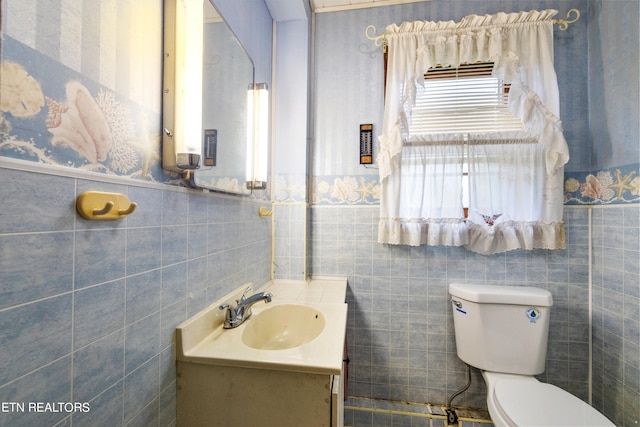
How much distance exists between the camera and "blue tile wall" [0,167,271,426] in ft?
1.25

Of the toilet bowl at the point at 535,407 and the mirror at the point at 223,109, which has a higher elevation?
the mirror at the point at 223,109

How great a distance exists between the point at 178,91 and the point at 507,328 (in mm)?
1752

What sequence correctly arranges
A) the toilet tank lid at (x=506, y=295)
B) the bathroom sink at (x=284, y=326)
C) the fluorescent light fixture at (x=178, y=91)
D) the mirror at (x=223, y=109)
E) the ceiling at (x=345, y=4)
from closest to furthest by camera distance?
1. the fluorescent light fixture at (x=178, y=91)
2. the mirror at (x=223, y=109)
3. the bathroom sink at (x=284, y=326)
4. the toilet tank lid at (x=506, y=295)
5. the ceiling at (x=345, y=4)

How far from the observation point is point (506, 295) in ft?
4.25

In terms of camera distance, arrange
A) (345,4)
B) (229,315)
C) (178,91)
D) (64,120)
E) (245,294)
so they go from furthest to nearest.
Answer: (345,4), (245,294), (229,315), (178,91), (64,120)

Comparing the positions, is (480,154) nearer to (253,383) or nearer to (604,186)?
(604,186)

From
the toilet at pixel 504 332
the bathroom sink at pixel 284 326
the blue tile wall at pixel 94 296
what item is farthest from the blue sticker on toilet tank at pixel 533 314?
the blue tile wall at pixel 94 296

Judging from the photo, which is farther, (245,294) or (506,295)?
(506,295)

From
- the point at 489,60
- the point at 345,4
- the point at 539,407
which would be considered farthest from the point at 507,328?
the point at 345,4

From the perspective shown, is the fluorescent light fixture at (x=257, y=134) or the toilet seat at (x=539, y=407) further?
the fluorescent light fixture at (x=257, y=134)

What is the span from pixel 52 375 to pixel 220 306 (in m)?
0.51

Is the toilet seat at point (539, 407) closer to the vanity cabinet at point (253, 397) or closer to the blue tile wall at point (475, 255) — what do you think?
the blue tile wall at point (475, 255)

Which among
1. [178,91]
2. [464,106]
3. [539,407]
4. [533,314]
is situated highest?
[464,106]

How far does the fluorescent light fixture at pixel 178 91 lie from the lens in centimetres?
67
